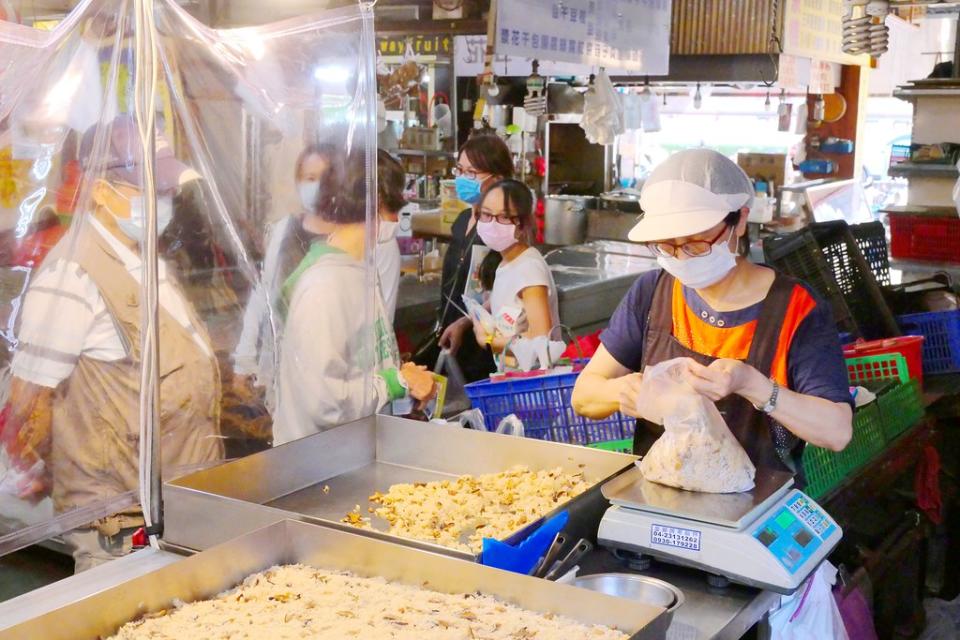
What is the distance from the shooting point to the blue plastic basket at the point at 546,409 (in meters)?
3.07

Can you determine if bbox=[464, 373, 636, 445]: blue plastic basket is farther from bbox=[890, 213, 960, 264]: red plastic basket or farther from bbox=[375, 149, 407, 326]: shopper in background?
bbox=[890, 213, 960, 264]: red plastic basket

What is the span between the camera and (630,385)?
2354 mm

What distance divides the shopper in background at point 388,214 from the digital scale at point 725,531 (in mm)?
1940

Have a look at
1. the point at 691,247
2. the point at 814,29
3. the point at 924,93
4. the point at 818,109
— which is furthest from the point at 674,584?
the point at 818,109

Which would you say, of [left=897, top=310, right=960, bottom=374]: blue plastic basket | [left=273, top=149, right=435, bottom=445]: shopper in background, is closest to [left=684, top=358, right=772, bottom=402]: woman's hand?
[left=273, top=149, right=435, bottom=445]: shopper in background

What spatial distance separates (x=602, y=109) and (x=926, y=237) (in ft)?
7.61

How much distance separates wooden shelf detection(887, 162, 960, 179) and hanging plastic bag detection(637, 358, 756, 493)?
4.83 meters

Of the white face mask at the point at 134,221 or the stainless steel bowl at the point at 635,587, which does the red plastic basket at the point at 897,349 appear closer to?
the stainless steel bowl at the point at 635,587

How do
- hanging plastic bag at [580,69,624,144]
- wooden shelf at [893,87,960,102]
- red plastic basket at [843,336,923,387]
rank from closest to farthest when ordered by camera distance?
red plastic basket at [843,336,923,387]
wooden shelf at [893,87,960,102]
hanging plastic bag at [580,69,624,144]

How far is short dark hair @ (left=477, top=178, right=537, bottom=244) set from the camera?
402 cm

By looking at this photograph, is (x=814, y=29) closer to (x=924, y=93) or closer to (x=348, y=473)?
(x=924, y=93)

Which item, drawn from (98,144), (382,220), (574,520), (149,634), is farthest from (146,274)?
(382,220)

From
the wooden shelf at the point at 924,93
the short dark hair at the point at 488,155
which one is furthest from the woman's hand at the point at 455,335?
the wooden shelf at the point at 924,93

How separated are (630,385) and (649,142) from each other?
42.8 ft
